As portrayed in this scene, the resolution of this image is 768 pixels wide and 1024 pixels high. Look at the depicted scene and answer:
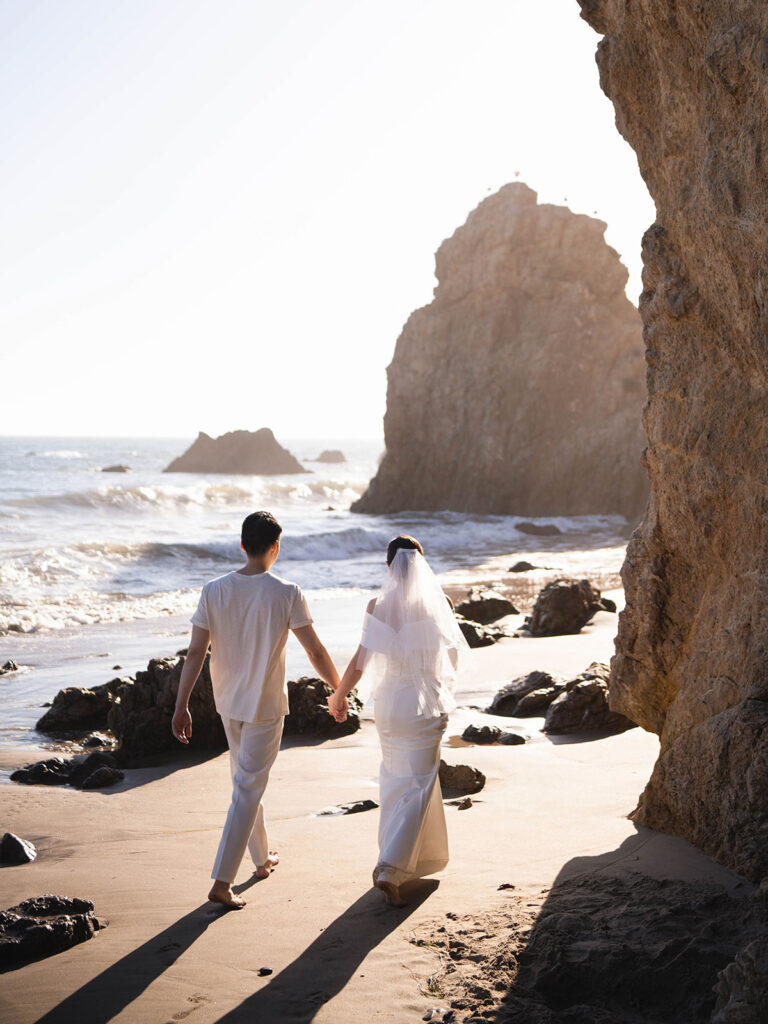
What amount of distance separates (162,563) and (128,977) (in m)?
19.1

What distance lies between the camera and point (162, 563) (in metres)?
21.9

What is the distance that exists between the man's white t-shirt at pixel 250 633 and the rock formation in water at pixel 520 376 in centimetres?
3292

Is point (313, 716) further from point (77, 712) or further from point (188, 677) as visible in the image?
point (188, 677)

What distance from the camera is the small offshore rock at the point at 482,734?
713 cm

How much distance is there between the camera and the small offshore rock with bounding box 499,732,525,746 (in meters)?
7.05

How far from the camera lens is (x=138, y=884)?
432cm

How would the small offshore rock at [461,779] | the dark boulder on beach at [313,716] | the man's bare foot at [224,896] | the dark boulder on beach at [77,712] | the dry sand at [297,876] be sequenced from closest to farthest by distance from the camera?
the dry sand at [297,876], the man's bare foot at [224,896], the small offshore rock at [461,779], the dark boulder on beach at [313,716], the dark boulder on beach at [77,712]

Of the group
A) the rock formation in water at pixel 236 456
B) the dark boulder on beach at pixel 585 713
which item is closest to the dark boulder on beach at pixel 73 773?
the dark boulder on beach at pixel 585 713

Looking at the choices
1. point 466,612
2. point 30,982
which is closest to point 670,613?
point 30,982

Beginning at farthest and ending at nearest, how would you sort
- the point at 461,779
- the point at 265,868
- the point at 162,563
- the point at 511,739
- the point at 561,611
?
the point at 162,563
the point at 561,611
the point at 511,739
the point at 461,779
the point at 265,868

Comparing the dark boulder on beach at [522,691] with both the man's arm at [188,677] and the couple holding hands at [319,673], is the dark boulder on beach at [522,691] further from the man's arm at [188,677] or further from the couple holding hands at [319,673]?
the man's arm at [188,677]

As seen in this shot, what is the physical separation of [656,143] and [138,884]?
15.1ft

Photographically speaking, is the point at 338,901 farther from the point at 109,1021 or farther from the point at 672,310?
the point at 672,310

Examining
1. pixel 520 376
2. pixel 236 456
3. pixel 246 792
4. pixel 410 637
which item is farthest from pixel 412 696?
pixel 236 456
